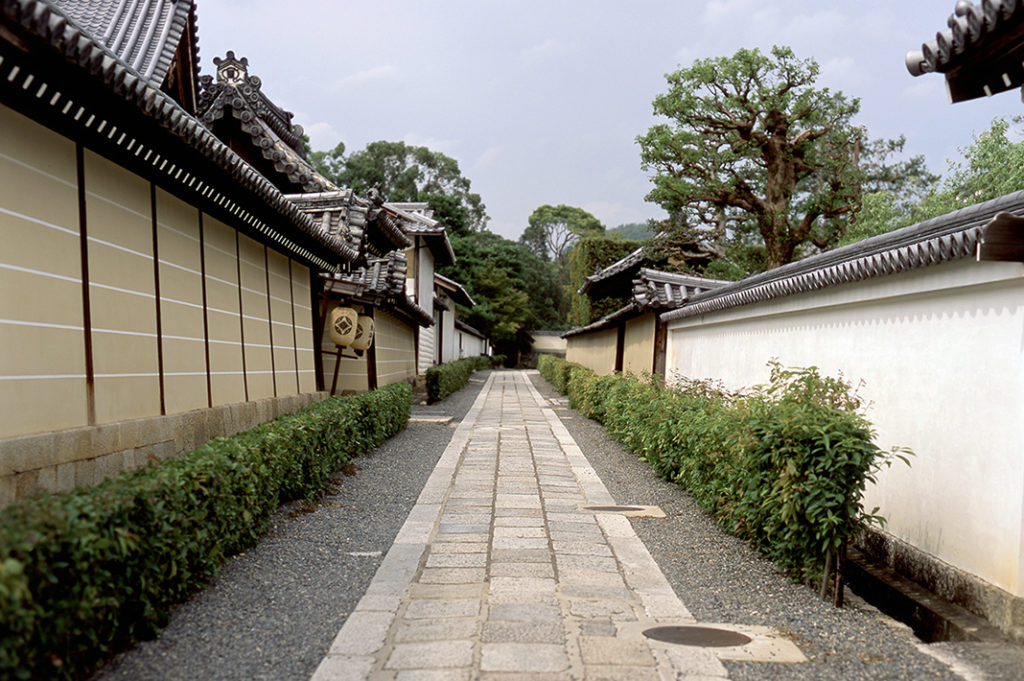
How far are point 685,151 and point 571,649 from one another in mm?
19608

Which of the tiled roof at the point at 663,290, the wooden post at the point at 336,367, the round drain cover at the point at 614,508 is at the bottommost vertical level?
the round drain cover at the point at 614,508

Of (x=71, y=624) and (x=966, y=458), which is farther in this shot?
(x=966, y=458)

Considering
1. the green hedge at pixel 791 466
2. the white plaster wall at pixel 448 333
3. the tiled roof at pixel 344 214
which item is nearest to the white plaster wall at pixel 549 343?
the white plaster wall at pixel 448 333

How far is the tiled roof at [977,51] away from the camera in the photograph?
282 cm

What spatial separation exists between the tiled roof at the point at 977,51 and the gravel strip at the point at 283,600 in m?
4.39

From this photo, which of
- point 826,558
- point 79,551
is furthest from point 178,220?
point 826,558

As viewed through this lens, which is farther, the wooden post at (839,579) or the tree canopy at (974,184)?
the tree canopy at (974,184)

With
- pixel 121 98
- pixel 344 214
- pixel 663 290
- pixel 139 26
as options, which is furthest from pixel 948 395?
pixel 139 26

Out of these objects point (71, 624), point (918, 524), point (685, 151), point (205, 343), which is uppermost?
point (685, 151)

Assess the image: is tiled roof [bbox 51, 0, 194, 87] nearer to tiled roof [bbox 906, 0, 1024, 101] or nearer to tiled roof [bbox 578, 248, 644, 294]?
tiled roof [bbox 906, 0, 1024, 101]

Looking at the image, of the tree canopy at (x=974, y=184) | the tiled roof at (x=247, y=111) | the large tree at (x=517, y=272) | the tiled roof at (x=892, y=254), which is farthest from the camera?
the large tree at (x=517, y=272)

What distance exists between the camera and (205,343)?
22.4 ft

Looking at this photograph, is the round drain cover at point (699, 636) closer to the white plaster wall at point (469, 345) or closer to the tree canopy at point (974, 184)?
the tree canopy at point (974, 184)

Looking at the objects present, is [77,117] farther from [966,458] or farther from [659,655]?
[966,458]
